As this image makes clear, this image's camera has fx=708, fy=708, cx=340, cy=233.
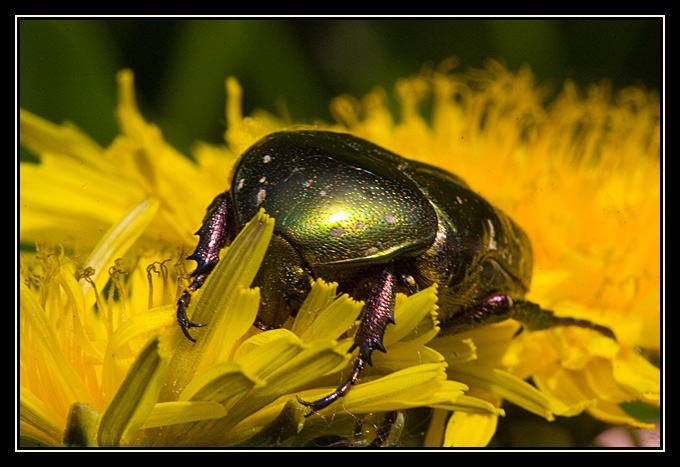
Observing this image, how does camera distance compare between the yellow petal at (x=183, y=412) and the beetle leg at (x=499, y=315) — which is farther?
the beetle leg at (x=499, y=315)

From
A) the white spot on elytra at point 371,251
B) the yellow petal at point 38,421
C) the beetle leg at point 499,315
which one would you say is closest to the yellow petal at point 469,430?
the beetle leg at point 499,315

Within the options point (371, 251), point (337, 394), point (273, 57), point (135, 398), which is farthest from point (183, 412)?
point (273, 57)

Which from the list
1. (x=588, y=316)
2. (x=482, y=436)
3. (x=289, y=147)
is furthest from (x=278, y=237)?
(x=588, y=316)

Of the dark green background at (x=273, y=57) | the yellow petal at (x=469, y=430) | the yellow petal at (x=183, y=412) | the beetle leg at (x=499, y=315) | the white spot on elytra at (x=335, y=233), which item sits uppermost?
the dark green background at (x=273, y=57)

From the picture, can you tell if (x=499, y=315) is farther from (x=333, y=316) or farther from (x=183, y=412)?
(x=183, y=412)

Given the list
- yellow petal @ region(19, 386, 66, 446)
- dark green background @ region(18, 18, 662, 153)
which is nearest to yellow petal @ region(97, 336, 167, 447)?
yellow petal @ region(19, 386, 66, 446)

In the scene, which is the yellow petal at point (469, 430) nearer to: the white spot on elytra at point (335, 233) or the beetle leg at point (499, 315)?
the beetle leg at point (499, 315)

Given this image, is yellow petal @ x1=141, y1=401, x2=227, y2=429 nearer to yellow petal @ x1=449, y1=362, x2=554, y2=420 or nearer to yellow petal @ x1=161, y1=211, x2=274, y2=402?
yellow petal @ x1=161, y1=211, x2=274, y2=402

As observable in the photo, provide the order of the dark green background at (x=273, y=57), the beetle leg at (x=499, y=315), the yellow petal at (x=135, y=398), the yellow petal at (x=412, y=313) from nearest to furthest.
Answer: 1. the yellow petal at (x=135, y=398)
2. the yellow petal at (x=412, y=313)
3. the beetle leg at (x=499, y=315)
4. the dark green background at (x=273, y=57)
